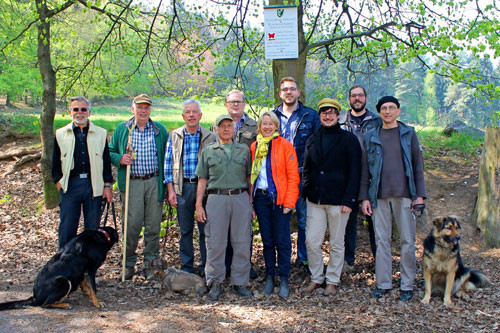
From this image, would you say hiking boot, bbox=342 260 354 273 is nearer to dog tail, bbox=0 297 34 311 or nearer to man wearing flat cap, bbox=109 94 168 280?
man wearing flat cap, bbox=109 94 168 280

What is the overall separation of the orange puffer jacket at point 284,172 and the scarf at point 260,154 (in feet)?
0.25

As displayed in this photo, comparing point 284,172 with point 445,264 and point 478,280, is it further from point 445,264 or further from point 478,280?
point 478,280

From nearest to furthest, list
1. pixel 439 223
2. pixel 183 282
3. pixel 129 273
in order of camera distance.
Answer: pixel 439 223 < pixel 183 282 < pixel 129 273

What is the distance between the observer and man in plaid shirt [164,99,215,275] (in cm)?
515

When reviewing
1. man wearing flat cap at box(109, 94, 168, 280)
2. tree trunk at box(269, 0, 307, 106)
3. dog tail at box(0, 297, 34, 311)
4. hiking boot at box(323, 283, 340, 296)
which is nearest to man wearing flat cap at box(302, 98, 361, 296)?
hiking boot at box(323, 283, 340, 296)

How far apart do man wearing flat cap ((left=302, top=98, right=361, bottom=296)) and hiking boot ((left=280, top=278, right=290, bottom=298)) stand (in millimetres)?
465

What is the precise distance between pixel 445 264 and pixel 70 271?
418cm

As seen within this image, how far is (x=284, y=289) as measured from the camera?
4.99 metres

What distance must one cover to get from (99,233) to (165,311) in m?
1.25

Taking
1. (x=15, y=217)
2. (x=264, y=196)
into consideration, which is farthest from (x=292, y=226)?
(x=15, y=217)

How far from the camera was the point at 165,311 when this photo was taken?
450cm

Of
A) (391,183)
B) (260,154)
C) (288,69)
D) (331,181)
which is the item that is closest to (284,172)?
(260,154)

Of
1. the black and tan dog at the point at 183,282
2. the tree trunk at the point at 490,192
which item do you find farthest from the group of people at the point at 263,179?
the tree trunk at the point at 490,192

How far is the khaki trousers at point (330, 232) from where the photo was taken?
4820mm
